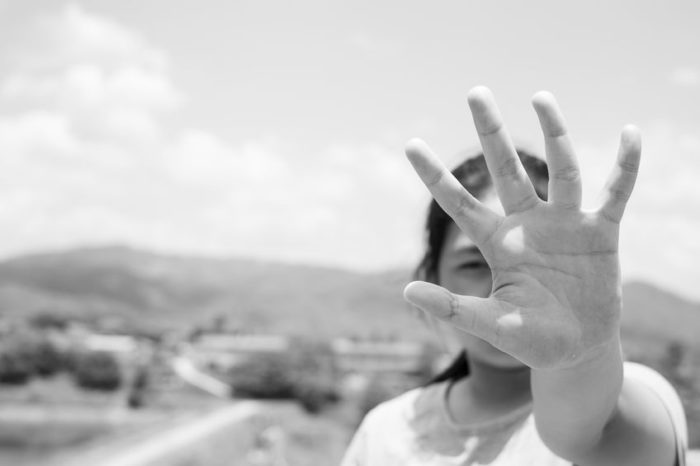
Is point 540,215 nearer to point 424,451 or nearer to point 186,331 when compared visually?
point 424,451

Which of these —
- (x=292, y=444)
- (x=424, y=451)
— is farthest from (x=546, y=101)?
(x=292, y=444)

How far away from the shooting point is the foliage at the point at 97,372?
1570 inches

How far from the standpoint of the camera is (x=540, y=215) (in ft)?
3.42

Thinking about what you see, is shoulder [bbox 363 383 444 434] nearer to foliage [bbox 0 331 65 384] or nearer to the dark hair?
the dark hair

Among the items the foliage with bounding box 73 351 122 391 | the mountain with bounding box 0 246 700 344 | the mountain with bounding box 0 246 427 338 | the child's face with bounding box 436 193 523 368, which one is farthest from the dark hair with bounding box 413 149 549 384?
the mountain with bounding box 0 246 427 338

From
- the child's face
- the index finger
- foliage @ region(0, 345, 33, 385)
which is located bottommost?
foliage @ region(0, 345, 33, 385)

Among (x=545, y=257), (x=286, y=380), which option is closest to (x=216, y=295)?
(x=286, y=380)

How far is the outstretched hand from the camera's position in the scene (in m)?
1.00

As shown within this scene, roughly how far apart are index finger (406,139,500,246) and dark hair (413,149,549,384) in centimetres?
35

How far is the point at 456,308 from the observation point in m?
0.99

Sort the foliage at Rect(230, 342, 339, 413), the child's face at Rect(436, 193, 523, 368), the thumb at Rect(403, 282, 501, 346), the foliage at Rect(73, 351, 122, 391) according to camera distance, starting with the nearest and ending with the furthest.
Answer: the thumb at Rect(403, 282, 501, 346) < the child's face at Rect(436, 193, 523, 368) < the foliage at Rect(230, 342, 339, 413) < the foliage at Rect(73, 351, 122, 391)

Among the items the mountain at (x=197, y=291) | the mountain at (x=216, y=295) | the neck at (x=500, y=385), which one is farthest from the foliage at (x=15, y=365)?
the mountain at (x=197, y=291)

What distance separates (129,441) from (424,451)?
1148cm

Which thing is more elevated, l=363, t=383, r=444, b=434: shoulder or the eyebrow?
the eyebrow
